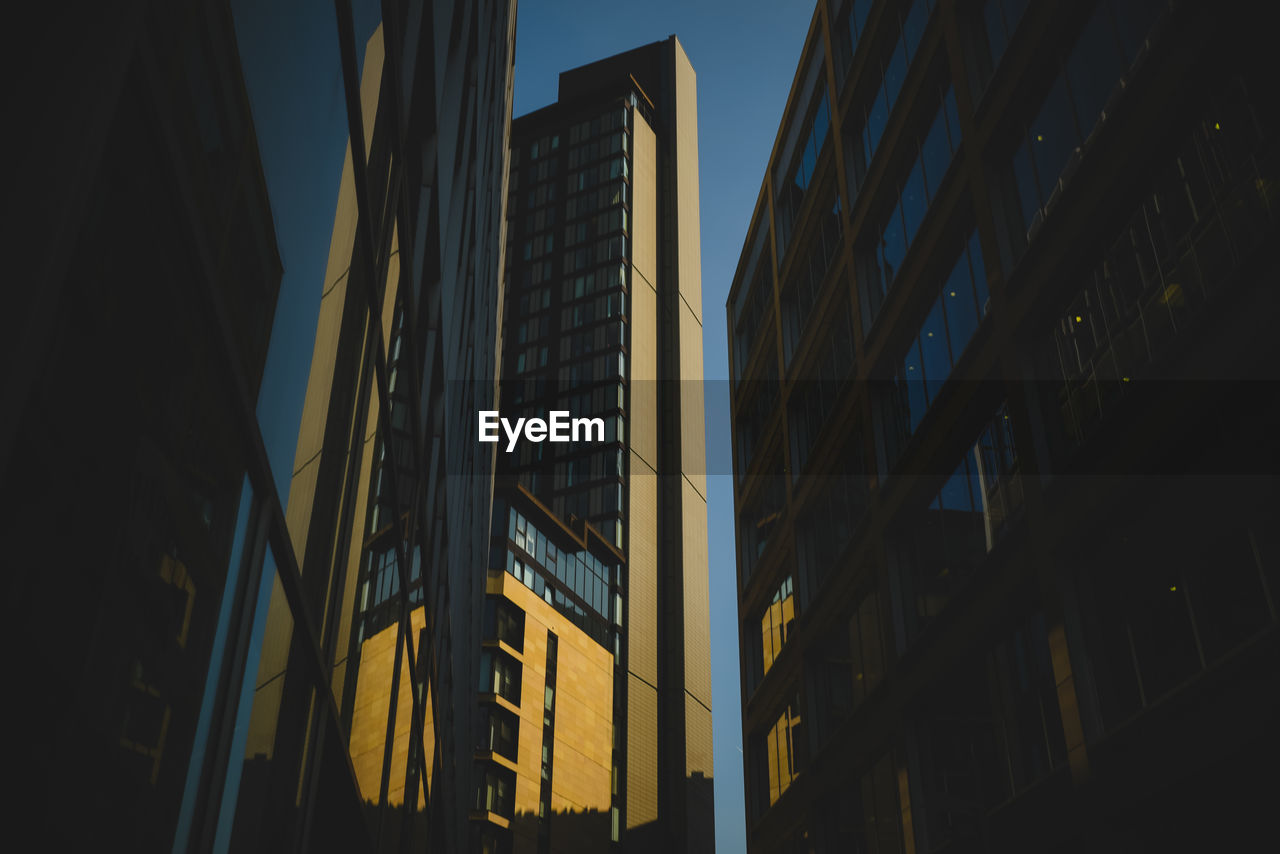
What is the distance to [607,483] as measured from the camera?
95.4 metres

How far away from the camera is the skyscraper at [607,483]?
73.4m

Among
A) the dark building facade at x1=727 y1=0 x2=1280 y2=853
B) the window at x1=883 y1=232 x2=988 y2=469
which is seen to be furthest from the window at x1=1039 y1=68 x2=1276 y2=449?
the window at x1=883 y1=232 x2=988 y2=469

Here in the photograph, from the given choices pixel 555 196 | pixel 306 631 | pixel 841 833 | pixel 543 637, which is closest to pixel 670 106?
pixel 555 196

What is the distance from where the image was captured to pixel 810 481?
122 feet

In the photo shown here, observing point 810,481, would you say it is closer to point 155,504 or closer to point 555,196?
point 155,504

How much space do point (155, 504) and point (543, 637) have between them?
7323 centimetres

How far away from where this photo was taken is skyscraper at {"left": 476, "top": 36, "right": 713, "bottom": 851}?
73.4m

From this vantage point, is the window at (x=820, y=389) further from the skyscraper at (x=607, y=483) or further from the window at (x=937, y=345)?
the skyscraper at (x=607, y=483)

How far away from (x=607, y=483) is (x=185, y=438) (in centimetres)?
9239

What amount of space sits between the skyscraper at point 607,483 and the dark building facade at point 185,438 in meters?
62.5

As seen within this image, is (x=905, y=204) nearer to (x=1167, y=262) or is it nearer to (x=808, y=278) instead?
(x=808, y=278)

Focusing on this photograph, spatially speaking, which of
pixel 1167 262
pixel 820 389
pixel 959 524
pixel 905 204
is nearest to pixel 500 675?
pixel 820 389

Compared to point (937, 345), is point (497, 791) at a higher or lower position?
lower

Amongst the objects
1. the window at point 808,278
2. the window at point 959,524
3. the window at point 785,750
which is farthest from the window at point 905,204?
the window at point 785,750
